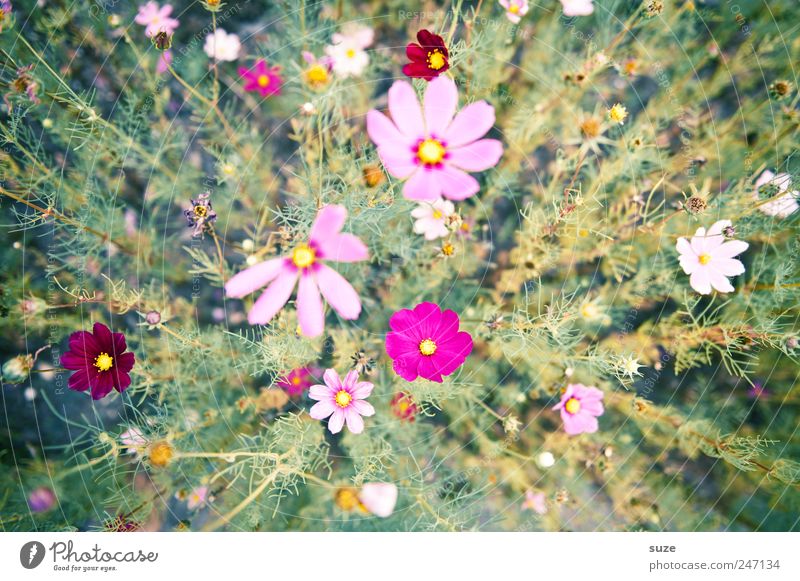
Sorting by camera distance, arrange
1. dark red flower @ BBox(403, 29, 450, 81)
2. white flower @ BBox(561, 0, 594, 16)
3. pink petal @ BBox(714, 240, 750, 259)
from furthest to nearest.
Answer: white flower @ BBox(561, 0, 594, 16)
pink petal @ BBox(714, 240, 750, 259)
dark red flower @ BBox(403, 29, 450, 81)

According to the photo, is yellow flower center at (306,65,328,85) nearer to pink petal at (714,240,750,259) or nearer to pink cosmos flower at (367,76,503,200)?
pink cosmos flower at (367,76,503,200)

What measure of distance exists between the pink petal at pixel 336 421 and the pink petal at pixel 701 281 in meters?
0.85

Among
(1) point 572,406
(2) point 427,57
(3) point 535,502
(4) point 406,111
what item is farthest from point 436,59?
(3) point 535,502

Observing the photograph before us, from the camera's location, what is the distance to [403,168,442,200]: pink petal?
0.95 metres

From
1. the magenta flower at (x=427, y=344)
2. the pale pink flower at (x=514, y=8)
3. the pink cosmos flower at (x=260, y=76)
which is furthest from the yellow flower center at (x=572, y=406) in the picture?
the pink cosmos flower at (x=260, y=76)

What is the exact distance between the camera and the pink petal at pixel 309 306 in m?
0.94

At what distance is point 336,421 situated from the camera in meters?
1.02

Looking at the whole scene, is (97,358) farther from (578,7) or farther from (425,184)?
(578,7)

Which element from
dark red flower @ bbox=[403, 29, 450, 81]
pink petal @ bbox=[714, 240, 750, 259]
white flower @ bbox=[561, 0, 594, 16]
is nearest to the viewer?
dark red flower @ bbox=[403, 29, 450, 81]

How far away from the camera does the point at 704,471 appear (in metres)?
1.51

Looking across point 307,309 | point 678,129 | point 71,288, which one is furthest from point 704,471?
point 71,288

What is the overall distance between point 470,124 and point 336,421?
0.68m

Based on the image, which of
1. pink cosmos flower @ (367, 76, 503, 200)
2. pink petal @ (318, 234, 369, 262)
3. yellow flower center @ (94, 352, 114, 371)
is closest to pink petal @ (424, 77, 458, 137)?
pink cosmos flower @ (367, 76, 503, 200)
